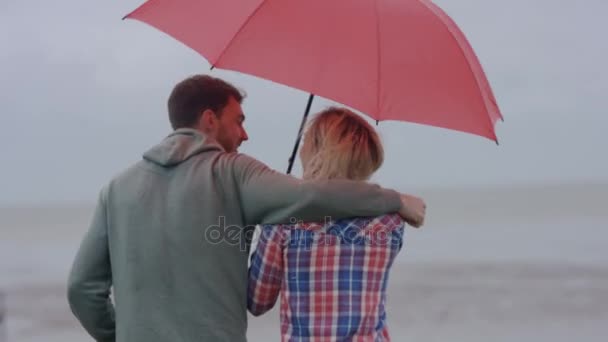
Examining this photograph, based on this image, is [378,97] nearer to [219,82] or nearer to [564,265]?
[219,82]

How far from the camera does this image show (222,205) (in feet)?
10.8

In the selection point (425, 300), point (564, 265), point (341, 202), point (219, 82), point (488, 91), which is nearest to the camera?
point (341, 202)

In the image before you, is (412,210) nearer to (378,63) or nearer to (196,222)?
(378,63)

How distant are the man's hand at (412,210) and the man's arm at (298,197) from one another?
2.5 inches

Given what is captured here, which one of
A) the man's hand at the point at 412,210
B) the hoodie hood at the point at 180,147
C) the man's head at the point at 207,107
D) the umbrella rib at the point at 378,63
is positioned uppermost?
the umbrella rib at the point at 378,63

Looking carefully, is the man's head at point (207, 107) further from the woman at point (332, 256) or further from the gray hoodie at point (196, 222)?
the woman at point (332, 256)

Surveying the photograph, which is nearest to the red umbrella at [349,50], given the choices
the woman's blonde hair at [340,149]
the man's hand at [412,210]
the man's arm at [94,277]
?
the woman's blonde hair at [340,149]

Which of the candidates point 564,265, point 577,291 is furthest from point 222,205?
point 564,265

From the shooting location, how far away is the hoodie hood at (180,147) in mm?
3311

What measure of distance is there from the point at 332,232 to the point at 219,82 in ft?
1.85

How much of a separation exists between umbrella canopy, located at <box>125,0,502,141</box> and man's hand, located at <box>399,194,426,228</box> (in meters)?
0.27

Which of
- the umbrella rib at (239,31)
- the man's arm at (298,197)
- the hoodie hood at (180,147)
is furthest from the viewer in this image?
the umbrella rib at (239,31)

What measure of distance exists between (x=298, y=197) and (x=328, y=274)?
24 centimetres

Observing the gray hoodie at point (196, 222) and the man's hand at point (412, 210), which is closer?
the gray hoodie at point (196, 222)
